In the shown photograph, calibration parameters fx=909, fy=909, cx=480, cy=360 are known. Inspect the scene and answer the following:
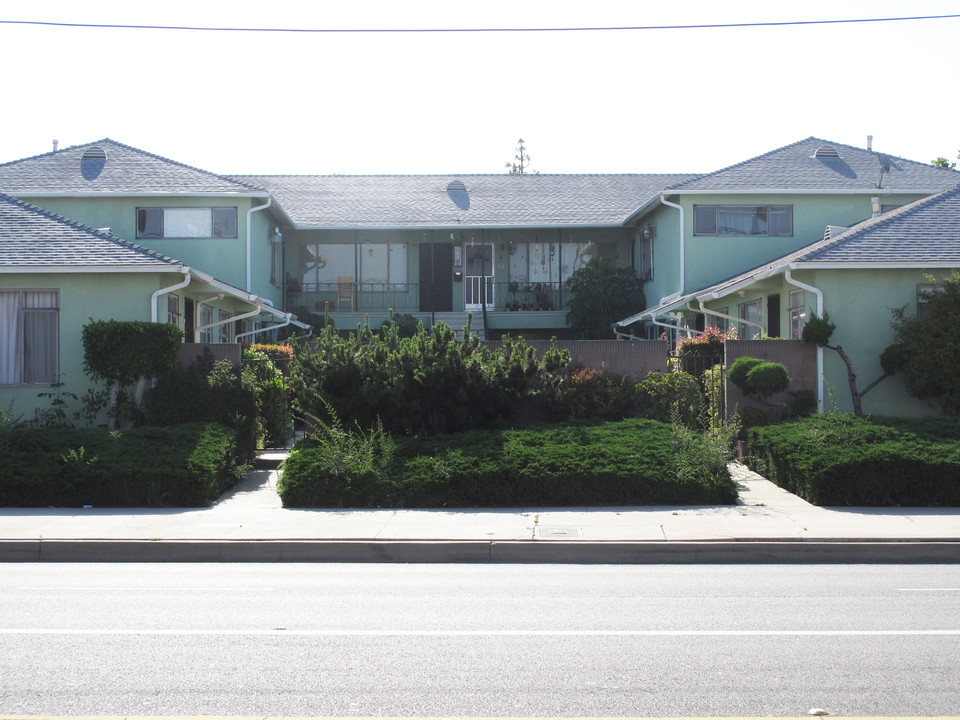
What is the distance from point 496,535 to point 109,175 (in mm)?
20272

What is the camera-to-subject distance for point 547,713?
4.69m

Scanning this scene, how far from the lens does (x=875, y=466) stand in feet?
38.4

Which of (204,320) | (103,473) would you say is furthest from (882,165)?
(103,473)

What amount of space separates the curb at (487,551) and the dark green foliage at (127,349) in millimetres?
5455

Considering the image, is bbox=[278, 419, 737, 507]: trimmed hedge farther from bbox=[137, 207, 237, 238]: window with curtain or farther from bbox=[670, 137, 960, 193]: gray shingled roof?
bbox=[137, 207, 237, 238]: window with curtain

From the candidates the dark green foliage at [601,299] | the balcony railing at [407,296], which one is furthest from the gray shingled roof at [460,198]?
the balcony railing at [407,296]

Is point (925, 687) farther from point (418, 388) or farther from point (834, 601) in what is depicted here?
point (418, 388)

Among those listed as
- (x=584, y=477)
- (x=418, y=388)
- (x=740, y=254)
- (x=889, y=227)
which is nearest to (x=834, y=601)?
(x=584, y=477)

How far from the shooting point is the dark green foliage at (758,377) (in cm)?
1480

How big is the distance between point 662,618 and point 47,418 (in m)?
12.3

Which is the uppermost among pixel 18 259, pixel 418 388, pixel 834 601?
pixel 18 259

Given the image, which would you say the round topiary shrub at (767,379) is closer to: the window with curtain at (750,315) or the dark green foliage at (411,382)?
the dark green foliage at (411,382)

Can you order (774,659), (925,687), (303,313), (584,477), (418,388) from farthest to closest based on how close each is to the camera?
1. (303,313)
2. (418,388)
3. (584,477)
4. (774,659)
5. (925,687)

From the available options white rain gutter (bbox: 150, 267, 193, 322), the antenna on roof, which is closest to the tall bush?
Result: white rain gutter (bbox: 150, 267, 193, 322)
